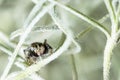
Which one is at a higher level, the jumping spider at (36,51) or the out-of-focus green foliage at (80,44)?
the out-of-focus green foliage at (80,44)

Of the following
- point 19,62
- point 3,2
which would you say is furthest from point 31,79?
point 3,2

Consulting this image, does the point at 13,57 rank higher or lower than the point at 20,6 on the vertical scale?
lower

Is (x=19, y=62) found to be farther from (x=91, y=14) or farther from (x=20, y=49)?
(x=91, y=14)

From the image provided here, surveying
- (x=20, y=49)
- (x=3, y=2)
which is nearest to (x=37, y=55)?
(x=20, y=49)

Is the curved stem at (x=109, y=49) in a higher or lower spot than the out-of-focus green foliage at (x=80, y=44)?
lower

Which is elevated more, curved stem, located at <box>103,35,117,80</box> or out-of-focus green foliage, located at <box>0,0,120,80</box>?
out-of-focus green foliage, located at <box>0,0,120,80</box>

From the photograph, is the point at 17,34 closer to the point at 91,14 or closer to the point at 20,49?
the point at 20,49
